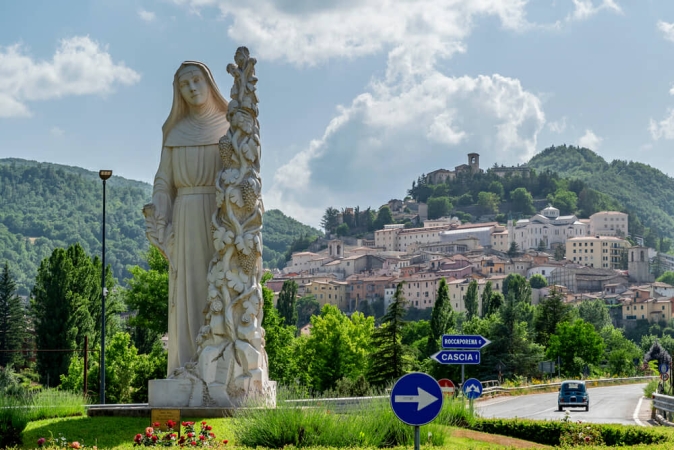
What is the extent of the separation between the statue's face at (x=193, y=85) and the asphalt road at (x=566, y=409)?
10.7 m

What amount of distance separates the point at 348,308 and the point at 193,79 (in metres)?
175

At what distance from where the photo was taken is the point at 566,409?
100 feet

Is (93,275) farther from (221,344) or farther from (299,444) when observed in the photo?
(299,444)

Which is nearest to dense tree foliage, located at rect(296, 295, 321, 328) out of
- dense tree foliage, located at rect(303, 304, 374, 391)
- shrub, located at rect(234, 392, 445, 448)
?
dense tree foliage, located at rect(303, 304, 374, 391)

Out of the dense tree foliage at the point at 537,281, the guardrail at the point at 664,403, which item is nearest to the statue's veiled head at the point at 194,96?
the guardrail at the point at 664,403

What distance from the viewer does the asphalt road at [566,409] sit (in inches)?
1045

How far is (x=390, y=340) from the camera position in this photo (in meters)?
53.2

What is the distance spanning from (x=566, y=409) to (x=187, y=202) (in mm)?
18229

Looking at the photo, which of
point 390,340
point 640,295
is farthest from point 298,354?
point 640,295

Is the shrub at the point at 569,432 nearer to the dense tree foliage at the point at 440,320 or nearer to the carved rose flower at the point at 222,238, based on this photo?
the carved rose flower at the point at 222,238

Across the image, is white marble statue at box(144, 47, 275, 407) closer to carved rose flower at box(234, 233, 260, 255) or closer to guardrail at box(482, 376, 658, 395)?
carved rose flower at box(234, 233, 260, 255)

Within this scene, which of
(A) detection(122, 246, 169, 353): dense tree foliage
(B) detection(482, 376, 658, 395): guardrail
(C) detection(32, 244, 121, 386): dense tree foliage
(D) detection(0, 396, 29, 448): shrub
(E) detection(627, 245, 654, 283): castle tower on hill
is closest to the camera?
(D) detection(0, 396, 29, 448): shrub

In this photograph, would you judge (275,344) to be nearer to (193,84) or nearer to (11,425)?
(193,84)

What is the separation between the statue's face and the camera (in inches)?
625
